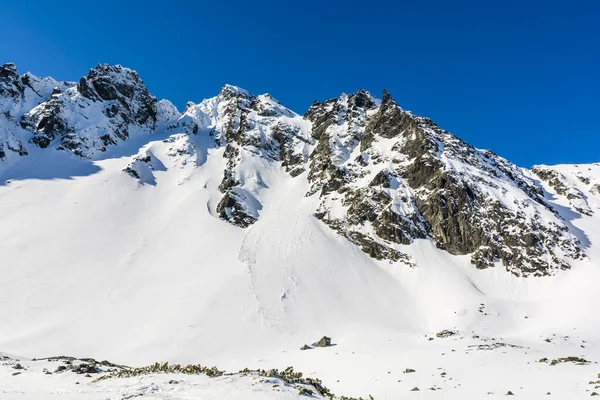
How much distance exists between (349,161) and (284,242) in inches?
1224

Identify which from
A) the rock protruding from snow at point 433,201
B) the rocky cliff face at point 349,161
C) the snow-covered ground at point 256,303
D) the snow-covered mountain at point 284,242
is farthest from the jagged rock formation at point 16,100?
the rock protruding from snow at point 433,201

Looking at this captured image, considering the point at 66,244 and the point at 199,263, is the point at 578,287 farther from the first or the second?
the point at 66,244

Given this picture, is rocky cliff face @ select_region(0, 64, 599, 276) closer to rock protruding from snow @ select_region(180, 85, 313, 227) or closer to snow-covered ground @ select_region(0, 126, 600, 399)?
rock protruding from snow @ select_region(180, 85, 313, 227)

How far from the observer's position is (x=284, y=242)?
66.7 meters

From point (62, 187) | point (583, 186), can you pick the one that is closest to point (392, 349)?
point (62, 187)

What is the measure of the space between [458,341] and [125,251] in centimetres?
5556

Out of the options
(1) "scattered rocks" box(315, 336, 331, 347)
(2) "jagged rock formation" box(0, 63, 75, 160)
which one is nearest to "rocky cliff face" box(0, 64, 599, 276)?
(2) "jagged rock formation" box(0, 63, 75, 160)

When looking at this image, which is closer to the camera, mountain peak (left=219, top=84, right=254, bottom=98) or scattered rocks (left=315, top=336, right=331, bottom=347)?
scattered rocks (left=315, top=336, right=331, bottom=347)

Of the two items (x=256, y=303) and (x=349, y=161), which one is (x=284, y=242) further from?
(x=349, y=161)

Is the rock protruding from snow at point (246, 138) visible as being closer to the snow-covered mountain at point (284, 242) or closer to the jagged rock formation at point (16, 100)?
the snow-covered mountain at point (284, 242)

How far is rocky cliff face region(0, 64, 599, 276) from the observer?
65.8 m

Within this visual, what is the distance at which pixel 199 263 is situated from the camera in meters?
63.2

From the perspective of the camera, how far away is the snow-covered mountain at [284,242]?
1741 inches

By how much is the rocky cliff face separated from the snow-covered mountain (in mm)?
431
